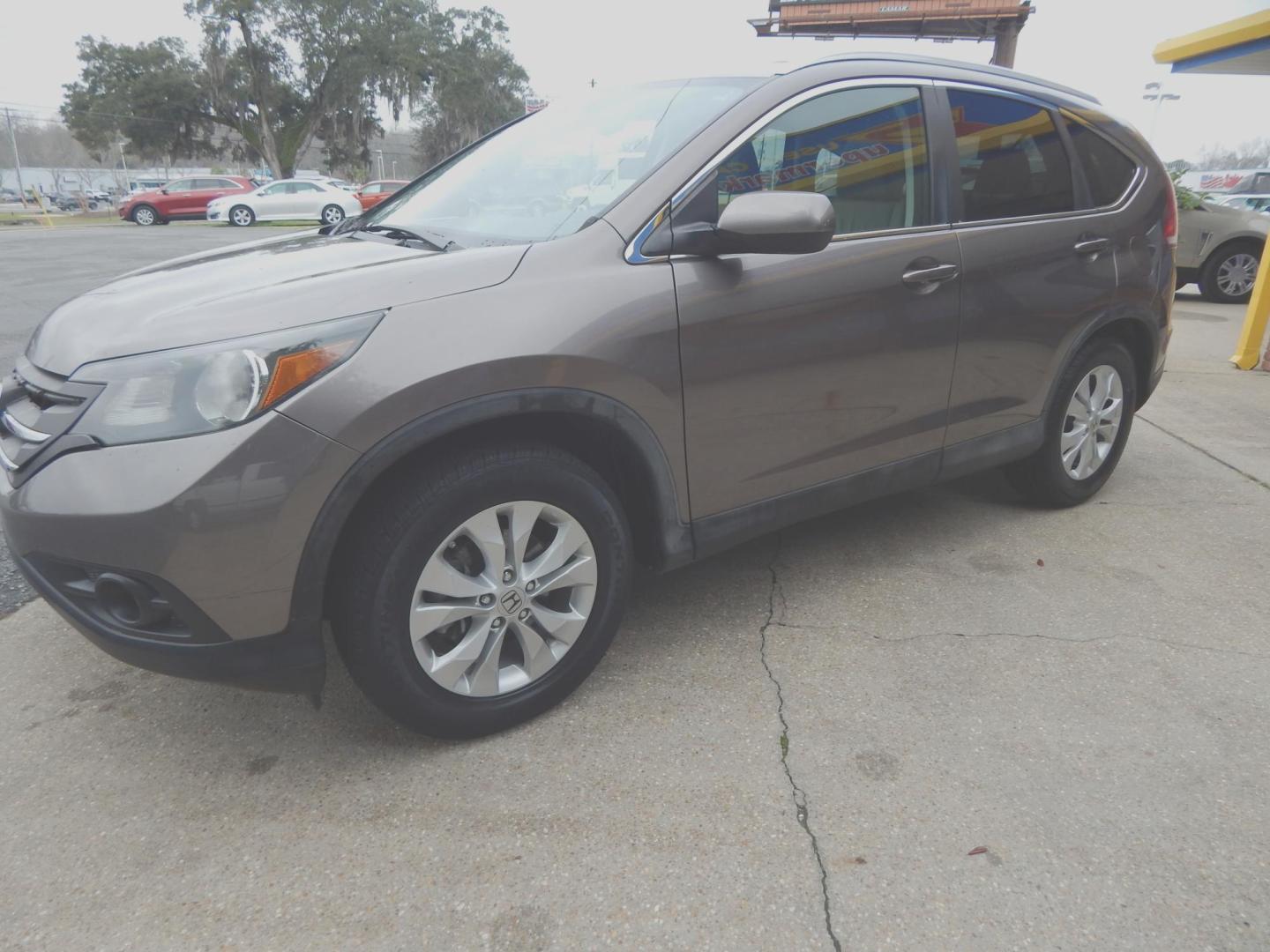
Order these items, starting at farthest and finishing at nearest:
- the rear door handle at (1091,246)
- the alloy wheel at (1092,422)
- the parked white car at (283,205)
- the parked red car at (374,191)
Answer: the parked red car at (374,191), the parked white car at (283,205), the alloy wheel at (1092,422), the rear door handle at (1091,246)

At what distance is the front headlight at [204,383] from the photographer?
1778 millimetres

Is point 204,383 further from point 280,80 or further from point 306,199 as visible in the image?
point 280,80

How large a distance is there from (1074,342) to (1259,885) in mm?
2126

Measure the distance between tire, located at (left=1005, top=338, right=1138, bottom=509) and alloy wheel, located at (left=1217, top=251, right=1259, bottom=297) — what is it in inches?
349

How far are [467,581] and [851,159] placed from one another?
1.76 meters

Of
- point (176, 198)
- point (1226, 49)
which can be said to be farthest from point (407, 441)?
point (176, 198)

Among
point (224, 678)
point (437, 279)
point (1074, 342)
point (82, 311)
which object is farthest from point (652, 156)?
point (1074, 342)

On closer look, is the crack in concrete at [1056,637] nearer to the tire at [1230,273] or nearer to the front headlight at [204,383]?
the front headlight at [204,383]

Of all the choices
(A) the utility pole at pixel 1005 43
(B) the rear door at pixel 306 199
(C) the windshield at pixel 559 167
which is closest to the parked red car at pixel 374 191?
(B) the rear door at pixel 306 199

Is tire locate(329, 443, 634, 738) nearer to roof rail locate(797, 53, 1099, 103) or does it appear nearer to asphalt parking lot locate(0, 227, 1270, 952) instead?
asphalt parking lot locate(0, 227, 1270, 952)

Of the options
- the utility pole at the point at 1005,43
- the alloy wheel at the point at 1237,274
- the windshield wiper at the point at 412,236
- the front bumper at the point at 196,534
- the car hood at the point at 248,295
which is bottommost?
the alloy wheel at the point at 1237,274

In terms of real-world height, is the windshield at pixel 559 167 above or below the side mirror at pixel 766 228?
above

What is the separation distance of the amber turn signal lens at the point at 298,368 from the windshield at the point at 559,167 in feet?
2.11

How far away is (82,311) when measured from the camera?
221 cm
